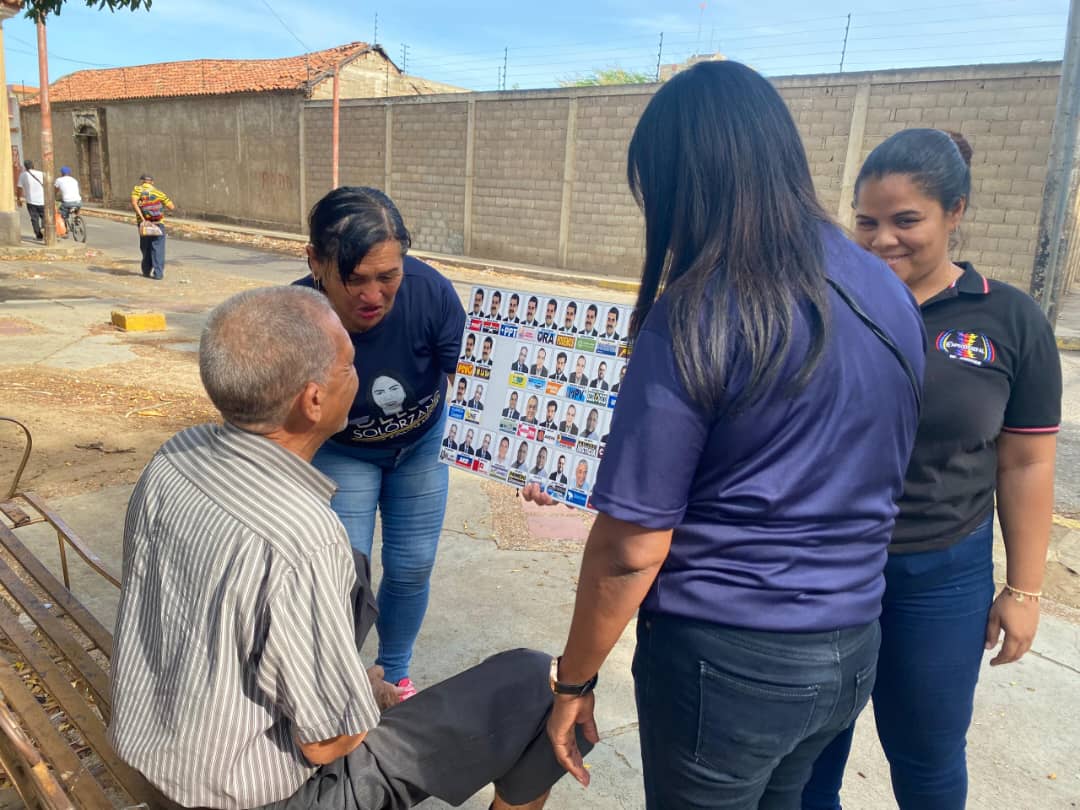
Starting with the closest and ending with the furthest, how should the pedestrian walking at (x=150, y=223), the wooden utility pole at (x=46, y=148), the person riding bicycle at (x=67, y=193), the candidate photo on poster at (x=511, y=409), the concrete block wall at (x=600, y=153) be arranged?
the candidate photo on poster at (x=511, y=409) → the pedestrian walking at (x=150, y=223) → the concrete block wall at (x=600, y=153) → the wooden utility pole at (x=46, y=148) → the person riding bicycle at (x=67, y=193)

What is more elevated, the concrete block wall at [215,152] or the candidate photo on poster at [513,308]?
the concrete block wall at [215,152]

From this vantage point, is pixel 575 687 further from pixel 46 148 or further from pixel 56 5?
pixel 46 148

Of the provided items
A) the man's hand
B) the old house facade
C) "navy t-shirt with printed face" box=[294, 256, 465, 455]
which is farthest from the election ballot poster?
the old house facade

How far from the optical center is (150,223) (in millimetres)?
12664

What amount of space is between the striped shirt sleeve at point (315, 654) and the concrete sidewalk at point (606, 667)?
3.83ft

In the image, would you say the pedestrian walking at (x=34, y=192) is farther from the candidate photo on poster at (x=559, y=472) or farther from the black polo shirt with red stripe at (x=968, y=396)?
the black polo shirt with red stripe at (x=968, y=396)

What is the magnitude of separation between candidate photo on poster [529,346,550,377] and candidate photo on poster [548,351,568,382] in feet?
0.10

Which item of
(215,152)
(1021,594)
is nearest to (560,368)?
(1021,594)

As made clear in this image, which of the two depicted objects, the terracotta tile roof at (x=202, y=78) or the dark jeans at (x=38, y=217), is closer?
the dark jeans at (x=38, y=217)

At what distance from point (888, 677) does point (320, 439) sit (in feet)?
4.43

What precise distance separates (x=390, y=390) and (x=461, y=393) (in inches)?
9.1

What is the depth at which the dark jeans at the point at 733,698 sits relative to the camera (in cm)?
122

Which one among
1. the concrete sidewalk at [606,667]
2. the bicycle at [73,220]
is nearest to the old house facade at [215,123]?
the bicycle at [73,220]

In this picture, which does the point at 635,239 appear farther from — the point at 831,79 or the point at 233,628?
the point at 233,628
